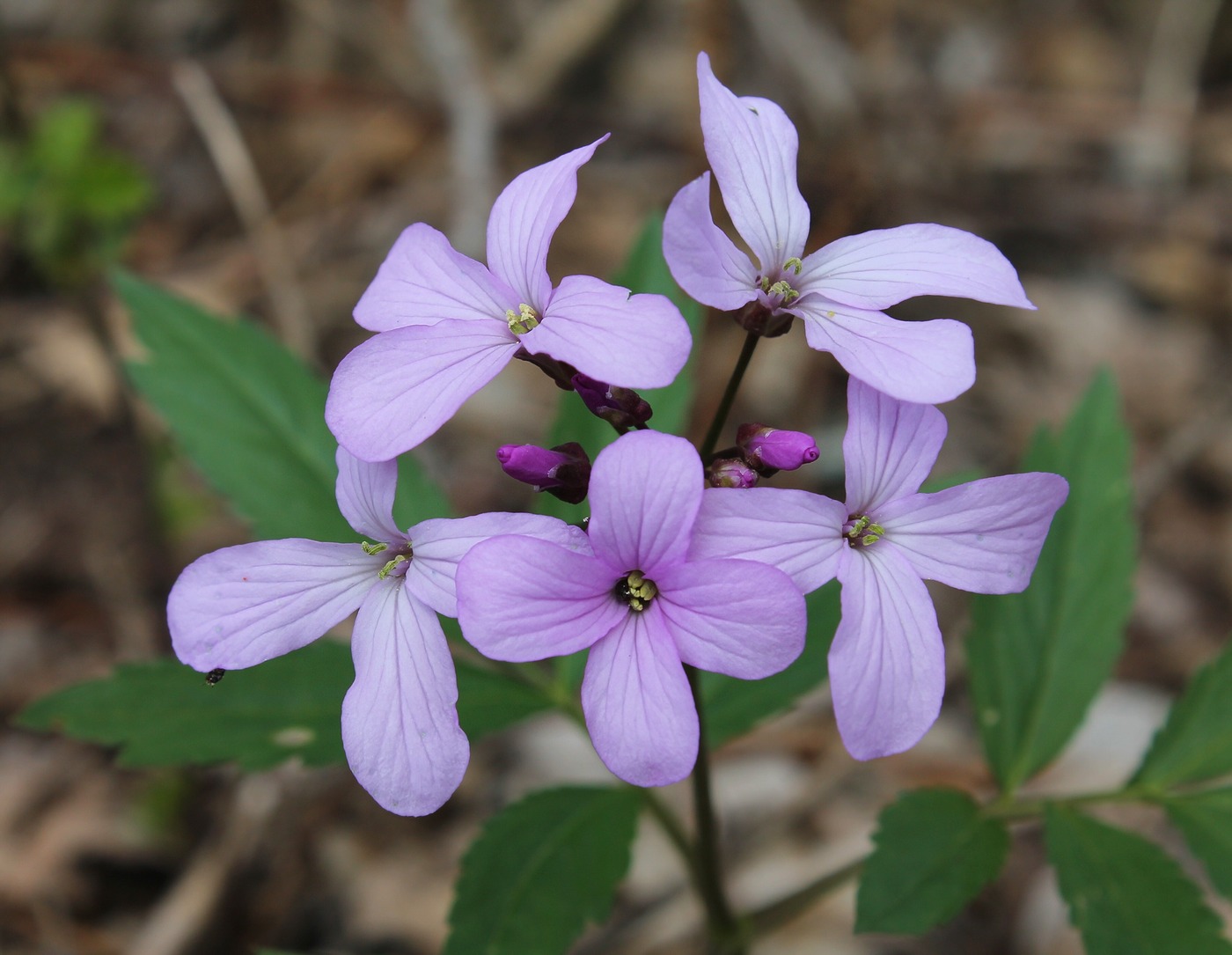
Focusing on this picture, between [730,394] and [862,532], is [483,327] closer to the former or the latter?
[730,394]

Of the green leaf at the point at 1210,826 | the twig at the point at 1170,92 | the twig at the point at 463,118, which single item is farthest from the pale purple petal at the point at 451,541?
the twig at the point at 1170,92

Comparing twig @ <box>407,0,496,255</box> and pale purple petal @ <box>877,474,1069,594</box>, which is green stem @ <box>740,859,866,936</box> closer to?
pale purple petal @ <box>877,474,1069,594</box>

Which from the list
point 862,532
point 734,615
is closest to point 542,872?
point 734,615

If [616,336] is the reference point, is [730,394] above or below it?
below

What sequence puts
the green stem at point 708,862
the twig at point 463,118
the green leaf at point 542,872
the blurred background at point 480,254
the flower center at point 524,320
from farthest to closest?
the twig at point 463,118, the blurred background at point 480,254, the green stem at point 708,862, the green leaf at point 542,872, the flower center at point 524,320

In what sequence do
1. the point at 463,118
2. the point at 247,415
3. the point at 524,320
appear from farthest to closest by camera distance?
the point at 463,118 < the point at 247,415 < the point at 524,320

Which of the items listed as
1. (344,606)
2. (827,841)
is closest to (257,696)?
(344,606)

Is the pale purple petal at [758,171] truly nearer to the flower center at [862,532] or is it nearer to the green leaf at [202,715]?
the flower center at [862,532]

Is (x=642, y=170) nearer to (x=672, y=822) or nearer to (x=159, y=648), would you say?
(x=159, y=648)
